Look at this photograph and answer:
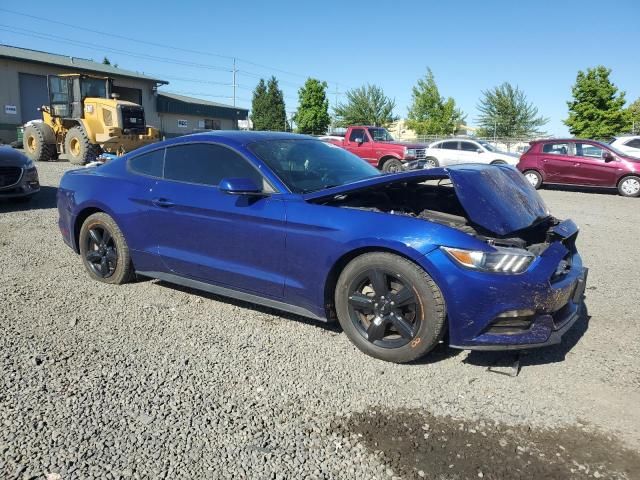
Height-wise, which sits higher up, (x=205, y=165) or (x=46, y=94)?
(x=46, y=94)

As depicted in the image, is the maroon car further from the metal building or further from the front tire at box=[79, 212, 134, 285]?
the metal building

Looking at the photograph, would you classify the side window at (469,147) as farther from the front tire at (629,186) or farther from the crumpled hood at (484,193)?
the crumpled hood at (484,193)

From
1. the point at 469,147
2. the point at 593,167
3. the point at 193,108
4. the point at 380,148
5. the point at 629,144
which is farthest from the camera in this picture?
the point at 193,108

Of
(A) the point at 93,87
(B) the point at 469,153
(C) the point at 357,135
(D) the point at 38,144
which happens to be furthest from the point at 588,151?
(D) the point at 38,144

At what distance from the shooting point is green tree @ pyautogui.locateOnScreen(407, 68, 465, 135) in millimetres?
46844

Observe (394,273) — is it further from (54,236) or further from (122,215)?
(54,236)

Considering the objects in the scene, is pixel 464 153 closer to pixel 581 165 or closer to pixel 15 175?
pixel 581 165

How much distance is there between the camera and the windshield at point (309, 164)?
Answer: 12.7 ft

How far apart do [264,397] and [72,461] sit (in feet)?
3.36

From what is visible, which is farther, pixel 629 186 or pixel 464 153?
pixel 464 153

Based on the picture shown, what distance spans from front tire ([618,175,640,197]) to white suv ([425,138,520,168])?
4.34 m

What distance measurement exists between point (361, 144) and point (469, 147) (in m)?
4.21

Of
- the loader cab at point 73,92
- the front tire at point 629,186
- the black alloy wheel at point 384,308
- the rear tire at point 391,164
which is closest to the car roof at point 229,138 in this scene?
the black alloy wheel at point 384,308

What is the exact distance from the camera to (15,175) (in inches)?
336
